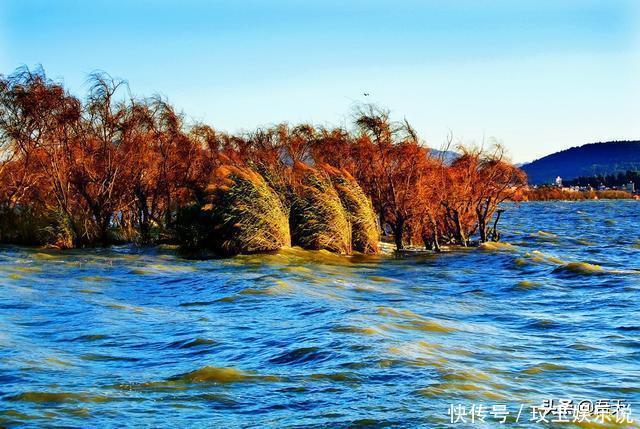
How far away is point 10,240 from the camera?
29.0 metres

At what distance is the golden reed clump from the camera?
25859 mm

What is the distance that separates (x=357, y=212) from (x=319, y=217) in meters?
1.96

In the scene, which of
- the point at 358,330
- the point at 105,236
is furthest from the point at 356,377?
the point at 105,236

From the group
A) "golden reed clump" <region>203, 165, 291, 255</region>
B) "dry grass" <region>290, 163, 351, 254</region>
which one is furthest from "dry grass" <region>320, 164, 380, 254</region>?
"golden reed clump" <region>203, 165, 291, 255</region>

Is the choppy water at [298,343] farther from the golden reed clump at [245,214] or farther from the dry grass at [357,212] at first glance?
the dry grass at [357,212]

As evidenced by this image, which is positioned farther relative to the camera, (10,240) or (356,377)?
(10,240)

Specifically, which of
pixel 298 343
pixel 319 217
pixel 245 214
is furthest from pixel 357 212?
pixel 298 343

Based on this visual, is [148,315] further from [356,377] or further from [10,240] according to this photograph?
[10,240]

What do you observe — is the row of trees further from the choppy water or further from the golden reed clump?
the choppy water

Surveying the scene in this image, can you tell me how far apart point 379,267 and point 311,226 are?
144 inches

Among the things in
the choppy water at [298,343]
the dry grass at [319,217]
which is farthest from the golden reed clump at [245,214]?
the choppy water at [298,343]

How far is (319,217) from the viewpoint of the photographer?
27531 millimetres

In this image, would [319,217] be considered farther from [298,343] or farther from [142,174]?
[298,343]

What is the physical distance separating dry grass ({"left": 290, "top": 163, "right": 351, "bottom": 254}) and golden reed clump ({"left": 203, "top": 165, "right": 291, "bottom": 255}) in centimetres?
108
